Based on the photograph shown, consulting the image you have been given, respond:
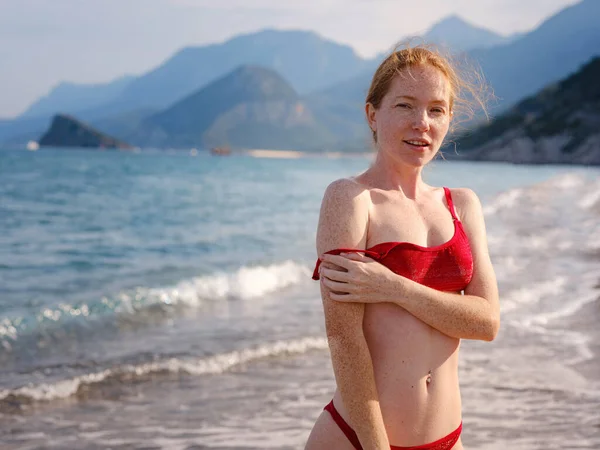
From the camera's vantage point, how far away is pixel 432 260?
2270 millimetres

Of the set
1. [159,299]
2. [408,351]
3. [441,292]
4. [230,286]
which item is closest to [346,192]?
[441,292]

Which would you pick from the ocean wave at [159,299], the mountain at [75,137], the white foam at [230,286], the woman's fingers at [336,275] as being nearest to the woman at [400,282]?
the woman's fingers at [336,275]

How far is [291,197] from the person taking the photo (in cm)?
3959

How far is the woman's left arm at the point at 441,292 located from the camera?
6.97 feet

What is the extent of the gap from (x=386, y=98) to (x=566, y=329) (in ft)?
25.4

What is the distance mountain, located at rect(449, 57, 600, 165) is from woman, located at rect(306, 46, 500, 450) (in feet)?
366

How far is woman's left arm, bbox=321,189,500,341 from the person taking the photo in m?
2.12

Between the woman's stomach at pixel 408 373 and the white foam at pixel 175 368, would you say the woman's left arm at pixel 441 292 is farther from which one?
the white foam at pixel 175 368

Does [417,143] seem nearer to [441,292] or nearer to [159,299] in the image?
[441,292]

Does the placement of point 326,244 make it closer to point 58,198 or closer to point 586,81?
point 58,198

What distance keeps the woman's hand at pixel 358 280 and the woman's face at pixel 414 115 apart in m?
0.40

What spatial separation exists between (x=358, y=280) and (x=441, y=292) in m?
0.32

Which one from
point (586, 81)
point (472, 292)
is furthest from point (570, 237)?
point (586, 81)

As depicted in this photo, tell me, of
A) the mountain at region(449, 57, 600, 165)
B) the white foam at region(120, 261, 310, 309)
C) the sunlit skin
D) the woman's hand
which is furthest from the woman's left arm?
the mountain at region(449, 57, 600, 165)
